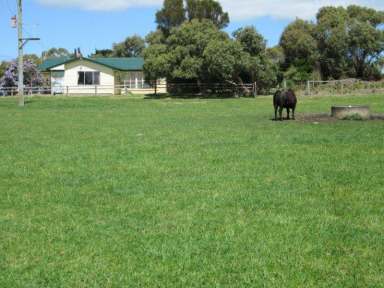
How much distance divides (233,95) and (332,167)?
4030 centimetres

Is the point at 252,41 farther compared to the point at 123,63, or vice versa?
the point at 123,63

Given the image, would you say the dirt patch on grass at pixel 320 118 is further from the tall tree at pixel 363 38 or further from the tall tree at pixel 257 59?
the tall tree at pixel 363 38

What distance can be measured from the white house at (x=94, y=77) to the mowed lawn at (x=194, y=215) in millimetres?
46500

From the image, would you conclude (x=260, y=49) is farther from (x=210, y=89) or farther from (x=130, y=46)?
(x=130, y=46)

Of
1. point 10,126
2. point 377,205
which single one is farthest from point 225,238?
point 10,126

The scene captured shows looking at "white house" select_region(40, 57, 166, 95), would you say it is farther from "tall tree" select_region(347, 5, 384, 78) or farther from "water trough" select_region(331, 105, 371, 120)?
"water trough" select_region(331, 105, 371, 120)

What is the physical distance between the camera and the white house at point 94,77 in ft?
197

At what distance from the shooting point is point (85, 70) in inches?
2400

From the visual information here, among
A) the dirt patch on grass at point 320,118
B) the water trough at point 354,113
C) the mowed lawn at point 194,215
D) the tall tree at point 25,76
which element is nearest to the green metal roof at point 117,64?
the tall tree at point 25,76

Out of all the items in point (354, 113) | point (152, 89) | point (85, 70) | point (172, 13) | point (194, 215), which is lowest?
point (194, 215)

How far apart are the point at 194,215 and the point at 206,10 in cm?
6334

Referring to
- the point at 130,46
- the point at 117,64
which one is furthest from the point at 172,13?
the point at 130,46

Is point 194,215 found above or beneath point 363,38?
beneath

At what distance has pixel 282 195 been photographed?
8.39 m
